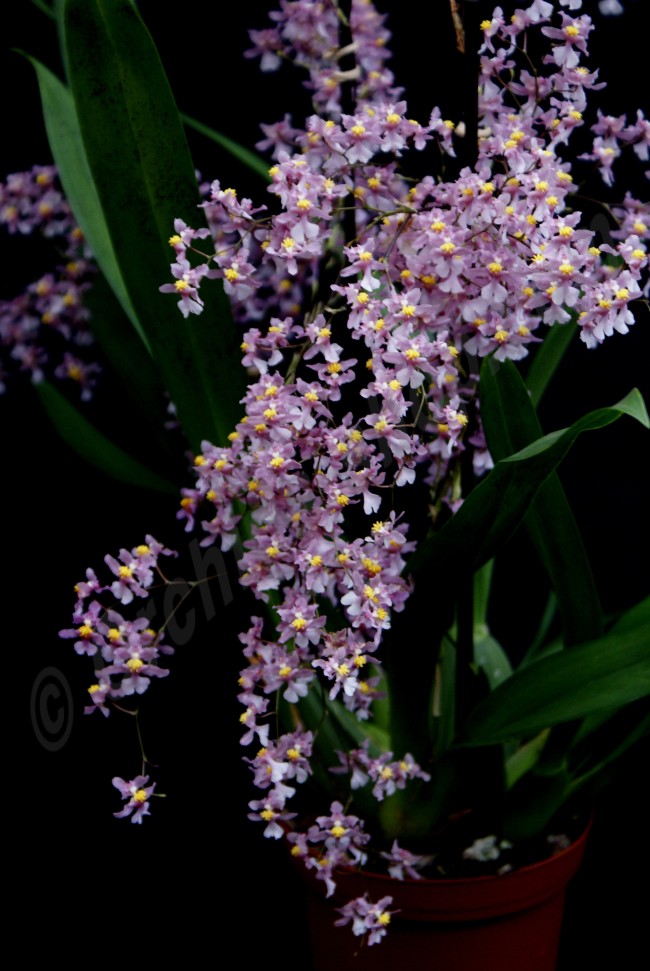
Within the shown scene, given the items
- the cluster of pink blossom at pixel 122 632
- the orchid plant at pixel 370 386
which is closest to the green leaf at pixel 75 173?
the orchid plant at pixel 370 386

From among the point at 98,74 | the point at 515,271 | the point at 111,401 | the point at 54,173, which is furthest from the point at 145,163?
the point at 111,401

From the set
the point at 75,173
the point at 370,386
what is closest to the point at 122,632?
the point at 370,386

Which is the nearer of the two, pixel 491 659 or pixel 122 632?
pixel 122 632

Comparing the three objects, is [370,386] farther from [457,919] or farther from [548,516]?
[457,919]

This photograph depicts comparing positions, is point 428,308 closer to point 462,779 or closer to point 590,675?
point 590,675

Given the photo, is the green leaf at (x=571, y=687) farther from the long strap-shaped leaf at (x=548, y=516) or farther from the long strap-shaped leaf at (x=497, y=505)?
the long strap-shaped leaf at (x=497, y=505)
